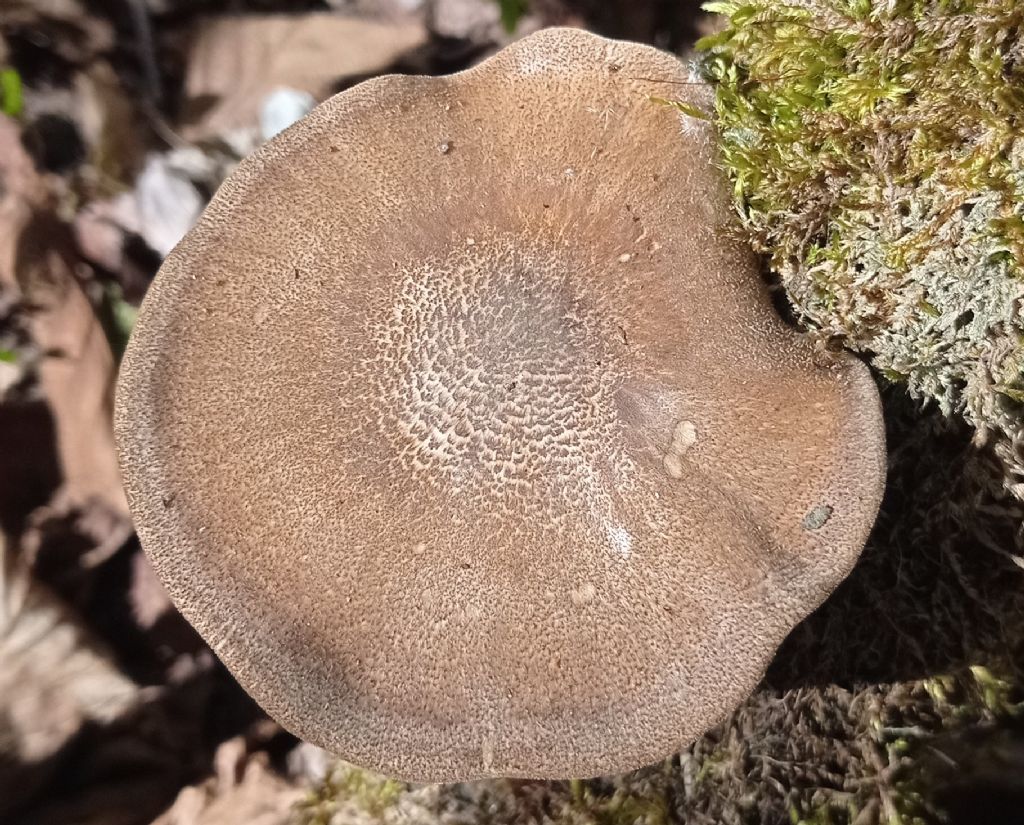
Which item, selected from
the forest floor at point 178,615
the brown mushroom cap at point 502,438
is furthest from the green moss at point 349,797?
the brown mushroom cap at point 502,438

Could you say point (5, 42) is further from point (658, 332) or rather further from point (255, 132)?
point (658, 332)

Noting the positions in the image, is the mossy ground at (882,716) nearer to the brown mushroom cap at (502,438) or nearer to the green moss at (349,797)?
the green moss at (349,797)

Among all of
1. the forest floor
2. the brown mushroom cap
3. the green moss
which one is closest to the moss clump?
the brown mushroom cap

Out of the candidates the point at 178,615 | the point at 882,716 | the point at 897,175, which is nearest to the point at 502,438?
the point at 897,175

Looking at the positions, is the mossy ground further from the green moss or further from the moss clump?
the moss clump

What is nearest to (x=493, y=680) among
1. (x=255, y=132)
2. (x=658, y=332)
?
(x=658, y=332)

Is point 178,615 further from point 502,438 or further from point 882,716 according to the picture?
point 882,716
